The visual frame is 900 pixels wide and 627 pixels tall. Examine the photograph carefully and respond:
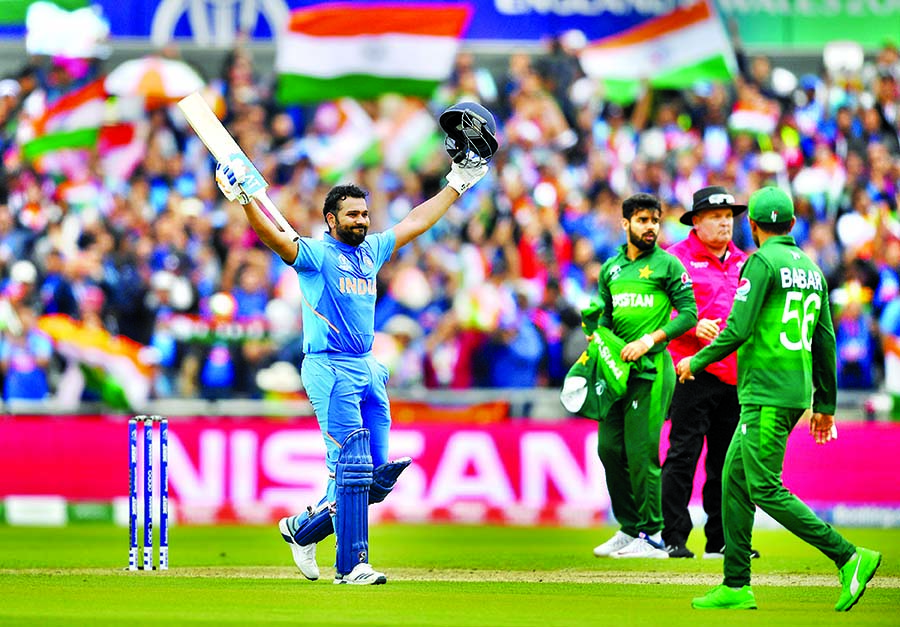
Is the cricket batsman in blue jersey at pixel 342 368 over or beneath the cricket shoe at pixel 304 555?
over

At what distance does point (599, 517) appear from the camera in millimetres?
18062

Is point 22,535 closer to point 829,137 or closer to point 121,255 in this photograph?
point 121,255

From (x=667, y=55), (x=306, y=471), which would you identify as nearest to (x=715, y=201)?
(x=306, y=471)

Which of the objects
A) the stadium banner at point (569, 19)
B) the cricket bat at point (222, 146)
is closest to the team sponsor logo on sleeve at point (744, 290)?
the cricket bat at point (222, 146)

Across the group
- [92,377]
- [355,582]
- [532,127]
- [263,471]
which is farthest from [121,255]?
[355,582]

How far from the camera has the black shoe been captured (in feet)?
42.9

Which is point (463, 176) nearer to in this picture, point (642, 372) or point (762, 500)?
point (642, 372)

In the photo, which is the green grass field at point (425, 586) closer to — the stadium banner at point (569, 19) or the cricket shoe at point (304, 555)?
the cricket shoe at point (304, 555)

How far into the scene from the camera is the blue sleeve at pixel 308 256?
10.6m

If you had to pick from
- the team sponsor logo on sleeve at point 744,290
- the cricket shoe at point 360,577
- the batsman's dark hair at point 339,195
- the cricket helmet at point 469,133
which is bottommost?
the cricket shoe at point 360,577

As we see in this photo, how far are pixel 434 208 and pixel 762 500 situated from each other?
3.33 m

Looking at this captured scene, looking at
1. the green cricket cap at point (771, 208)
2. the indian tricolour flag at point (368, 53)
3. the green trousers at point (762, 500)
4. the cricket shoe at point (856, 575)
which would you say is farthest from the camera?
the indian tricolour flag at point (368, 53)

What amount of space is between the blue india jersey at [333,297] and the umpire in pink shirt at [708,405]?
3.34 m

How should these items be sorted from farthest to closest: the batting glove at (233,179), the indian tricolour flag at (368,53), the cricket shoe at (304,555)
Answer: the indian tricolour flag at (368,53) → the cricket shoe at (304,555) → the batting glove at (233,179)
